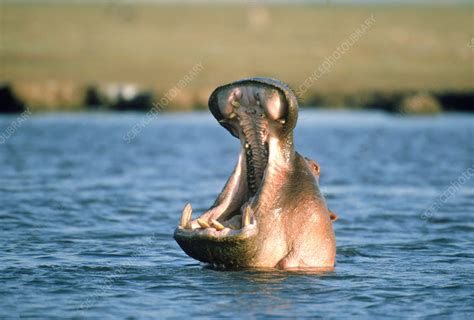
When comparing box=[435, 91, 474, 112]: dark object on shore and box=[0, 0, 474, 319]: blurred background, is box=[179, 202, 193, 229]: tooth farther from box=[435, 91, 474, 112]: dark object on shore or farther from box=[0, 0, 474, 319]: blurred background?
box=[435, 91, 474, 112]: dark object on shore

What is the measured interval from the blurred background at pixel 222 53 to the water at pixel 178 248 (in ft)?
50.9

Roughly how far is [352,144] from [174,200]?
12.1 metres

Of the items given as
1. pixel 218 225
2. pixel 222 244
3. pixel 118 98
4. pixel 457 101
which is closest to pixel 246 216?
pixel 218 225

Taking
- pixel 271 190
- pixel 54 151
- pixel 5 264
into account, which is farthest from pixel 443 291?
pixel 54 151

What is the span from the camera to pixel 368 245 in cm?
1040

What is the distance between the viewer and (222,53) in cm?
6862

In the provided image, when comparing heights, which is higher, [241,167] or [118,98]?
[118,98]

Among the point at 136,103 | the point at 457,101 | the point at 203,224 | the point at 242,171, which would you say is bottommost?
the point at 203,224

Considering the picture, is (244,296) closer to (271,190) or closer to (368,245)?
(271,190)

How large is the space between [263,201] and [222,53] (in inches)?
2403

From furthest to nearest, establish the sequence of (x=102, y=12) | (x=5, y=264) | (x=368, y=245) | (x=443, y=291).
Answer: (x=102, y=12) < (x=368, y=245) < (x=5, y=264) < (x=443, y=291)

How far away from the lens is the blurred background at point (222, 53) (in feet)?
135

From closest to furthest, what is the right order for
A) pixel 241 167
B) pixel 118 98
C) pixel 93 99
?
pixel 241 167, pixel 118 98, pixel 93 99

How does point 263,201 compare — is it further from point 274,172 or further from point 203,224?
point 203,224
